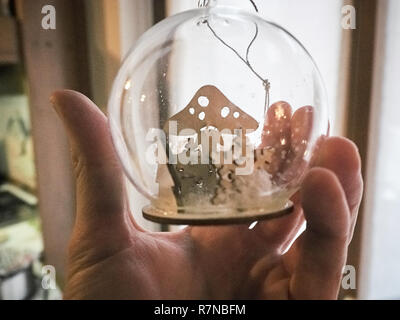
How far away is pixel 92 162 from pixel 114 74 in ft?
1.21

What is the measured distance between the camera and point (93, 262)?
43 cm

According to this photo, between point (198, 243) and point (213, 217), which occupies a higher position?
point (213, 217)

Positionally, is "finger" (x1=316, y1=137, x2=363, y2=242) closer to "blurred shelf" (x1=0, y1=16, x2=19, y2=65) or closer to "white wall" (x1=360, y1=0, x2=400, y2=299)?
"white wall" (x1=360, y1=0, x2=400, y2=299)

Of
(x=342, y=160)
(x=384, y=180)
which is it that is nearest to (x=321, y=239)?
(x=342, y=160)

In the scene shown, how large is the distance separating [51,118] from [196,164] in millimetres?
508

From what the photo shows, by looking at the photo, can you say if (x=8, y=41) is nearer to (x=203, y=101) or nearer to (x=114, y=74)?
(x=114, y=74)

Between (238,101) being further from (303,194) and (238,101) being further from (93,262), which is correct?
(93,262)

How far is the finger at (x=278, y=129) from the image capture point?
1.29 feet

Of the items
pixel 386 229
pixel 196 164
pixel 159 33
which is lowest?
pixel 386 229

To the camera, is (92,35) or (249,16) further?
(92,35)

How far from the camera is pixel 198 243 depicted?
51 centimetres

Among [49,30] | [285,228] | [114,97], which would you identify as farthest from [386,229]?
[49,30]

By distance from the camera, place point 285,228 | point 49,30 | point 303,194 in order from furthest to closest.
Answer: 1. point 49,30
2. point 285,228
3. point 303,194

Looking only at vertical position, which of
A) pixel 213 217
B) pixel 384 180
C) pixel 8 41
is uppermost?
pixel 8 41
